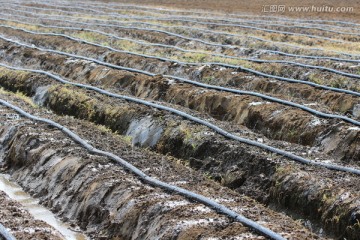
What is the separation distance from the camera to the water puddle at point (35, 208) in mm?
7792

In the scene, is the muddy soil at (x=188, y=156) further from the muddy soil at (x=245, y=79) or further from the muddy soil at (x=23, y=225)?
the muddy soil at (x=23, y=225)

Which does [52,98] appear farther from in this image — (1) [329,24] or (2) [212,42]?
(1) [329,24]

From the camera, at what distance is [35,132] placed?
33.3ft

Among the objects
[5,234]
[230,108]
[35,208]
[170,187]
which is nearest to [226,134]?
[230,108]

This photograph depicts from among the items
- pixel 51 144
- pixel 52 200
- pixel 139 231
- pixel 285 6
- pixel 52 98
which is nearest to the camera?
pixel 139 231

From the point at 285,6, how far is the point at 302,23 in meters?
7.11

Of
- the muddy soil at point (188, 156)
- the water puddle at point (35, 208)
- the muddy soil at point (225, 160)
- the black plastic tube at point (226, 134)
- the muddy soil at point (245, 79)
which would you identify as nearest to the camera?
the muddy soil at point (188, 156)

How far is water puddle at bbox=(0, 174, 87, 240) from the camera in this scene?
25.6 feet

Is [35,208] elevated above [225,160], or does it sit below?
below

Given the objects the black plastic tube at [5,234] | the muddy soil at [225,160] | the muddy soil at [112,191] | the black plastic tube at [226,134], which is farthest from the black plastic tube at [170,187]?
the black plastic tube at [5,234]

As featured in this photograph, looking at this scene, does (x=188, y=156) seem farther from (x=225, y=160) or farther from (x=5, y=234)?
(x=5, y=234)

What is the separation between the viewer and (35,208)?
855 cm

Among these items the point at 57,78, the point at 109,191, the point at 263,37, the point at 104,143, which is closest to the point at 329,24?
the point at 263,37

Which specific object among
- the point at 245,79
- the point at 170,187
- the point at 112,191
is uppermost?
the point at 245,79
